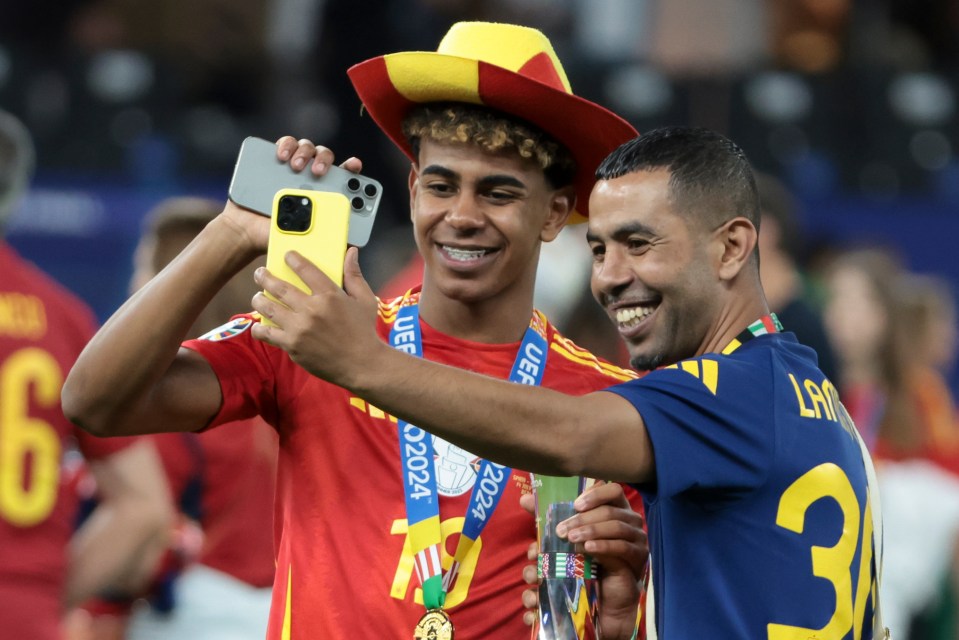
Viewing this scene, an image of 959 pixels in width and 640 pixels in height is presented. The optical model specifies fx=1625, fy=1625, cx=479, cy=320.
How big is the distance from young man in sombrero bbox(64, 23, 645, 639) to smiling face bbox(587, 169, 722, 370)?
0.37 metres

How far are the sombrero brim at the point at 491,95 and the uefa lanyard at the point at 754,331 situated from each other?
0.71 metres

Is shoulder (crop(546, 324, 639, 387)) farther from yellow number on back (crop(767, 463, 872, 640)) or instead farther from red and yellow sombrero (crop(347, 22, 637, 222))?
yellow number on back (crop(767, 463, 872, 640))

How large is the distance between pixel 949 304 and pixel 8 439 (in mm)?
7158

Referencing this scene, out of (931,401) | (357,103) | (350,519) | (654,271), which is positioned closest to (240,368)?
(350,519)

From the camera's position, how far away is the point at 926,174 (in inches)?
430

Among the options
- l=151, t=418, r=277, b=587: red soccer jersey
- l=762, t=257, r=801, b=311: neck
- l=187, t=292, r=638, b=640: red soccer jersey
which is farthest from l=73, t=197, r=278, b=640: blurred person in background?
l=187, t=292, r=638, b=640: red soccer jersey

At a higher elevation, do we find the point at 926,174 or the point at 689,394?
the point at 926,174

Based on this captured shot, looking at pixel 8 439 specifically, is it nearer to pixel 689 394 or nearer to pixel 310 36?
pixel 689 394

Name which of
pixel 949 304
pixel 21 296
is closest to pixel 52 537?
pixel 21 296

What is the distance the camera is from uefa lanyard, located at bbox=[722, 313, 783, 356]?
312cm

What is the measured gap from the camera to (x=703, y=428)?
2902 millimetres

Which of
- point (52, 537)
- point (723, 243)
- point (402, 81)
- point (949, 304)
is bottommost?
point (52, 537)

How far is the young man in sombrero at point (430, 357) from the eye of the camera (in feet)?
10.8

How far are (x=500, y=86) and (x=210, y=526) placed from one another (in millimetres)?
3144
